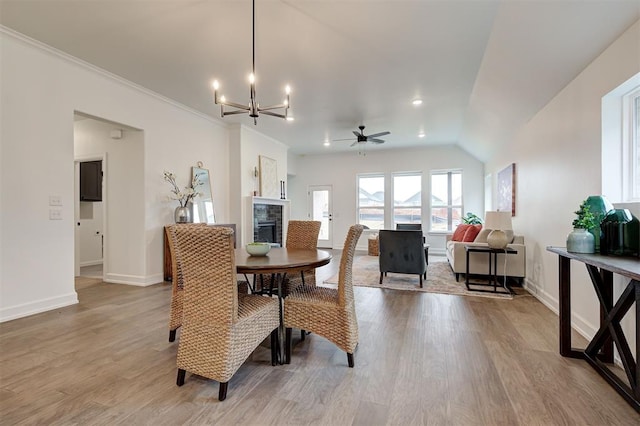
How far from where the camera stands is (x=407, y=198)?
8172 mm

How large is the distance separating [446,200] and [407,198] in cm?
99

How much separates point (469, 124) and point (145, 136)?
5529 mm

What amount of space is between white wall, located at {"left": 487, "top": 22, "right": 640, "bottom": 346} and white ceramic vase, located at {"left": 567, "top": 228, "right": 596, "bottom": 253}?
362 millimetres

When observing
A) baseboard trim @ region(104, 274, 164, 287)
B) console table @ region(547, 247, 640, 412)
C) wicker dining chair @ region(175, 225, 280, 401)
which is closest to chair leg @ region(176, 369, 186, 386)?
wicker dining chair @ region(175, 225, 280, 401)

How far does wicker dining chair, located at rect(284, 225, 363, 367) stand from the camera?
2.03 metres

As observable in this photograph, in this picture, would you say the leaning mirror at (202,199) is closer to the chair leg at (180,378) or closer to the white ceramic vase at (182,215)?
the white ceramic vase at (182,215)

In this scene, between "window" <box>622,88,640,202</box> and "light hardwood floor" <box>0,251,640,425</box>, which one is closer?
"light hardwood floor" <box>0,251,640,425</box>

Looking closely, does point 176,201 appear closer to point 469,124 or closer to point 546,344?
point 546,344

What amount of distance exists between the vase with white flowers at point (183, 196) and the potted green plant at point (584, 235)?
4526mm

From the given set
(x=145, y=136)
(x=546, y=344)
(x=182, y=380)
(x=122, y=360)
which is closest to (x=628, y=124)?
(x=546, y=344)

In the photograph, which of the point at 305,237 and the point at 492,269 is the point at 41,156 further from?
the point at 492,269

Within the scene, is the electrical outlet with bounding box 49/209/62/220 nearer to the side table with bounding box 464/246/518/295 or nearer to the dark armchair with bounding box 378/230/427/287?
the dark armchair with bounding box 378/230/427/287

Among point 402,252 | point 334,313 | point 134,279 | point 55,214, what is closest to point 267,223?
point 134,279

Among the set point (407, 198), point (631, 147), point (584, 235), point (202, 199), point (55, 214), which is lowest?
point (584, 235)
